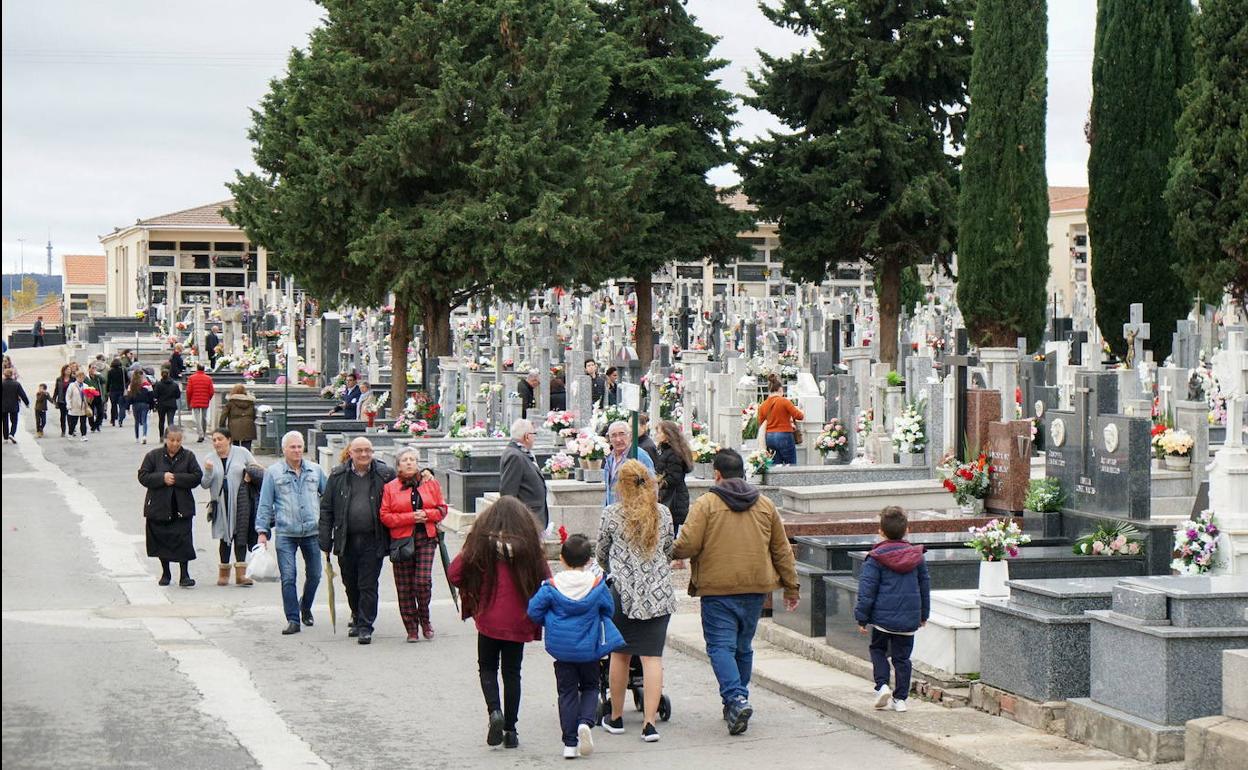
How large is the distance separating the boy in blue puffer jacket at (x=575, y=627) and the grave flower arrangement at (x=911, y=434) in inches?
475

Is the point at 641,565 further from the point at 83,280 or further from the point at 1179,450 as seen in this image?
the point at 83,280

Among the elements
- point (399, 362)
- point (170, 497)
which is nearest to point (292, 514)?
point (170, 497)

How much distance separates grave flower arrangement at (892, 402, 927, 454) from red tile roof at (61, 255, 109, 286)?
337 feet

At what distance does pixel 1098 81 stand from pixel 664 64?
10.6 m

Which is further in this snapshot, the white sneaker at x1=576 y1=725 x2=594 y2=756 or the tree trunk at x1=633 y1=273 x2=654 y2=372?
the tree trunk at x1=633 y1=273 x2=654 y2=372

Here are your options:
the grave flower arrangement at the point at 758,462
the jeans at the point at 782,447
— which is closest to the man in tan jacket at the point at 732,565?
the grave flower arrangement at the point at 758,462

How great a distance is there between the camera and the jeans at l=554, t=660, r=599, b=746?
8688 millimetres

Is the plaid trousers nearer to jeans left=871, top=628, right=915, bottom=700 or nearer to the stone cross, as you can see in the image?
jeans left=871, top=628, right=915, bottom=700

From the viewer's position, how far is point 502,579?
8828mm

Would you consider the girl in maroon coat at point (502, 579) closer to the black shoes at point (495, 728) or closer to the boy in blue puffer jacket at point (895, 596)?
the black shoes at point (495, 728)

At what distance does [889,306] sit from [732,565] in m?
32.0

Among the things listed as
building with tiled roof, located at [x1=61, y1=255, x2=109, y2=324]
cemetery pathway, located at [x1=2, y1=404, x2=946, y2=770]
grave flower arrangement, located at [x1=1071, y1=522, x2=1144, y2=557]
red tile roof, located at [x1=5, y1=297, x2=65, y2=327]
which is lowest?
cemetery pathway, located at [x1=2, y1=404, x2=946, y2=770]

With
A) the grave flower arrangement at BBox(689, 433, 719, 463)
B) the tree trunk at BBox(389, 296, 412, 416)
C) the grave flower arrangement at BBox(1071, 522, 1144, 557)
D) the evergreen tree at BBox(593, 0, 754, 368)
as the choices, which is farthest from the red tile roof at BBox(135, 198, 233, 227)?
the grave flower arrangement at BBox(1071, 522, 1144, 557)

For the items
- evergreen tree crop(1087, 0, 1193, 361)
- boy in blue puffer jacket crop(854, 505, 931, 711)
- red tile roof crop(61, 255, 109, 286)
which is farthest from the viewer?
red tile roof crop(61, 255, 109, 286)
